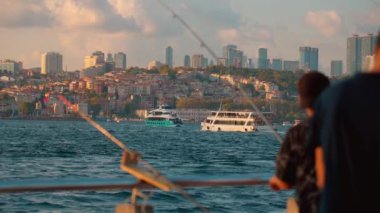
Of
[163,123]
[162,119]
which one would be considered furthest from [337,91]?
[162,119]

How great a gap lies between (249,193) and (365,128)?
15.5 m

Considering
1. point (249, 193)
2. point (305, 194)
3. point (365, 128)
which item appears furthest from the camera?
point (249, 193)

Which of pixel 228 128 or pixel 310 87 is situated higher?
pixel 310 87

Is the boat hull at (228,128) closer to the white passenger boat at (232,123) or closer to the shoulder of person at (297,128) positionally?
the white passenger boat at (232,123)

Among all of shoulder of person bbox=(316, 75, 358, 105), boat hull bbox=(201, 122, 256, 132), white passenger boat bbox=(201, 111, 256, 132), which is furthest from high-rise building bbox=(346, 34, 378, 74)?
boat hull bbox=(201, 122, 256, 132)

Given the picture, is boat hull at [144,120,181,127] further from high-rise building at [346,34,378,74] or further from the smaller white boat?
high-rise building at [346,34,378,74]

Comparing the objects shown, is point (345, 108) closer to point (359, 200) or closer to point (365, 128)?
point (365, 128)

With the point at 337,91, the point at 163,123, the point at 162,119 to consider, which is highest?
the point at 337,91

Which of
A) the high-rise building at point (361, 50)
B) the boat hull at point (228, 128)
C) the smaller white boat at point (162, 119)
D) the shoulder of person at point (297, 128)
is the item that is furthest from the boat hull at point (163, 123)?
the shoulder of person at point (297, 128)

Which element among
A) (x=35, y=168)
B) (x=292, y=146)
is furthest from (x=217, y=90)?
(x=292, y=146)

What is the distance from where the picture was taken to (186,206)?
1393cm

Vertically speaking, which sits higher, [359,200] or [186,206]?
[359,200]

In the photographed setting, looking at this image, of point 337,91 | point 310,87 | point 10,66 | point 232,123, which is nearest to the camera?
point 337,91

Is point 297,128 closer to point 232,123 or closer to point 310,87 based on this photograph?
point 310,87
